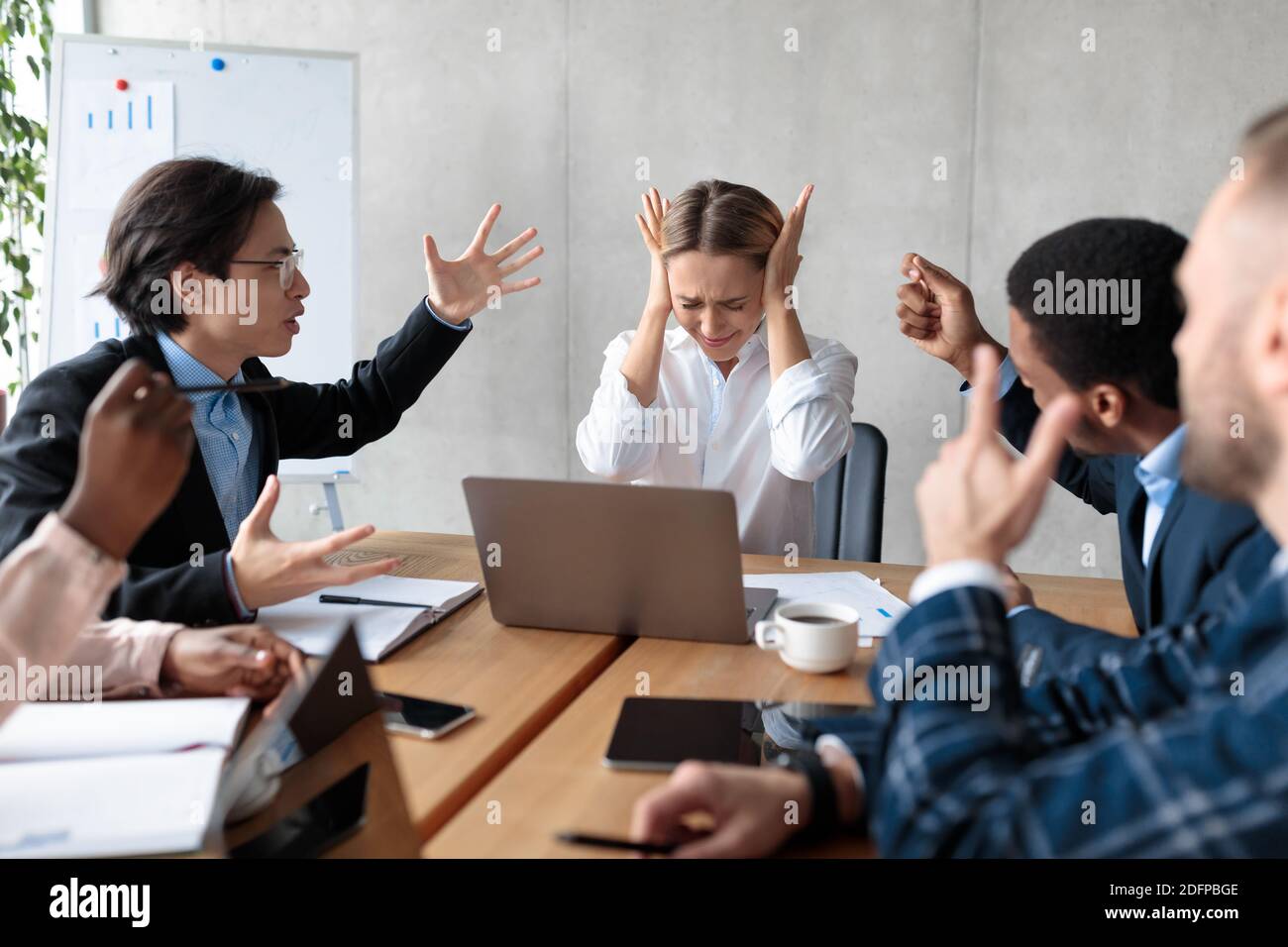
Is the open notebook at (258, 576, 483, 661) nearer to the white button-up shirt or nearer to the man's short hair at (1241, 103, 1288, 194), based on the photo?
the white button-up shirt

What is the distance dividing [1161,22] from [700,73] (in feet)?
4.36

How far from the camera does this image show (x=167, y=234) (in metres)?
1.90

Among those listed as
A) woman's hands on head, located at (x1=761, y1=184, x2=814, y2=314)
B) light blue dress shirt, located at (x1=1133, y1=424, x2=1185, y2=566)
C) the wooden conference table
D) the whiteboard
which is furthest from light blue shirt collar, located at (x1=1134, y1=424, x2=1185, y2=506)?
the whiteboard

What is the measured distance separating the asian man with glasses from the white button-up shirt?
374 mm

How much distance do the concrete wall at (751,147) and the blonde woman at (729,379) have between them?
1018mm

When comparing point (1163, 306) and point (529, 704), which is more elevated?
point (1163, 306)

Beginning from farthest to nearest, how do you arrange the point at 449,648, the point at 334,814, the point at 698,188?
the point at 698,188, the point at 449,648, the point at 334,814

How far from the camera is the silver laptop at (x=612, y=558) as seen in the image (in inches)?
56.4

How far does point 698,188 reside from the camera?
7.80 feet

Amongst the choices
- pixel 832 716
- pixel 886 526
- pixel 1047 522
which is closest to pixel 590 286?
pixel 886 526

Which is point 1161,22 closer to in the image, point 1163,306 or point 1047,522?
point 1047,522

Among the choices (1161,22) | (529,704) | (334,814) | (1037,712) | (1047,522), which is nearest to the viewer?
(334,814)

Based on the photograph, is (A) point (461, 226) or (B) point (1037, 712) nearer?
(B) point (1037, 712)

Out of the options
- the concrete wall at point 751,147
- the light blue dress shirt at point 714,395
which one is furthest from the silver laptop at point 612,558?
the concrete wall at point 751,147
